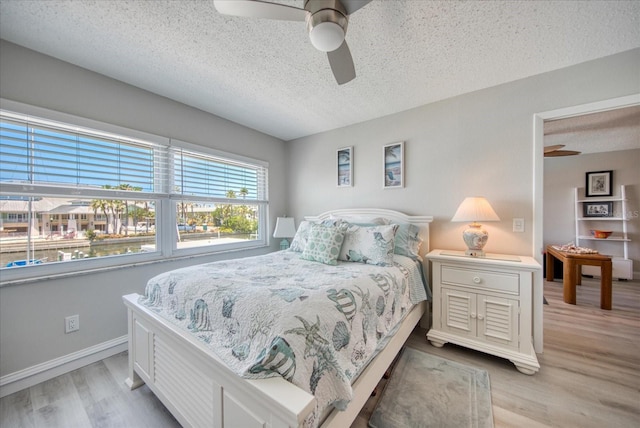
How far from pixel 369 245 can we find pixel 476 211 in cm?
97

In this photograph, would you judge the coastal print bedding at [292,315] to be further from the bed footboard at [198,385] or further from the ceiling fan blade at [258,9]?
the ceiling fan blade at [258,9]

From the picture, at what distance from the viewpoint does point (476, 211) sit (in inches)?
80.9

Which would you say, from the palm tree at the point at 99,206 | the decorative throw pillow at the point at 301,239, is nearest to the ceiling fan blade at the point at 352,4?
the decorative throw pillow at the point at 301,239

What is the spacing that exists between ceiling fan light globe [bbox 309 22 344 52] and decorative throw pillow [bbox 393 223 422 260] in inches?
66.7

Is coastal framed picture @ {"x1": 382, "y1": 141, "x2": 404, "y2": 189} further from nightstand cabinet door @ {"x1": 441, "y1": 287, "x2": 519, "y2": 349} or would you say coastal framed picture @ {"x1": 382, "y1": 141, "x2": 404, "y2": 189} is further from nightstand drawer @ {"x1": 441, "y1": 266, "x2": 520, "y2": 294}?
nightstand cabinet door @ {"x1": 441, "y1": 287, "x2": 519, "y2": 349}

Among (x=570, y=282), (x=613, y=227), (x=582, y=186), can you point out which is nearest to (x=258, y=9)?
(x=570, y=282)

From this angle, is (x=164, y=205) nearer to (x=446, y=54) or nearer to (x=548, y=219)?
(x=446, y=54)

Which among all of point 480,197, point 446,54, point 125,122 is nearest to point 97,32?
point 125,122

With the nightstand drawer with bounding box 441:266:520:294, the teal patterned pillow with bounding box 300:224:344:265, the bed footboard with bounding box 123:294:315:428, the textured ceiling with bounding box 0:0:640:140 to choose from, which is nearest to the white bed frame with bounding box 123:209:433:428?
the bed footboard with bounding box 123:294:315:428

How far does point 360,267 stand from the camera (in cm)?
190

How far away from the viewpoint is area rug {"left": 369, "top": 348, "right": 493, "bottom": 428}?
4.49ft

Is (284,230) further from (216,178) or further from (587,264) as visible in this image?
(587,264)

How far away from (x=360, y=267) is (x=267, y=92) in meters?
1.88

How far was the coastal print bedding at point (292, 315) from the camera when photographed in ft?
3.01
